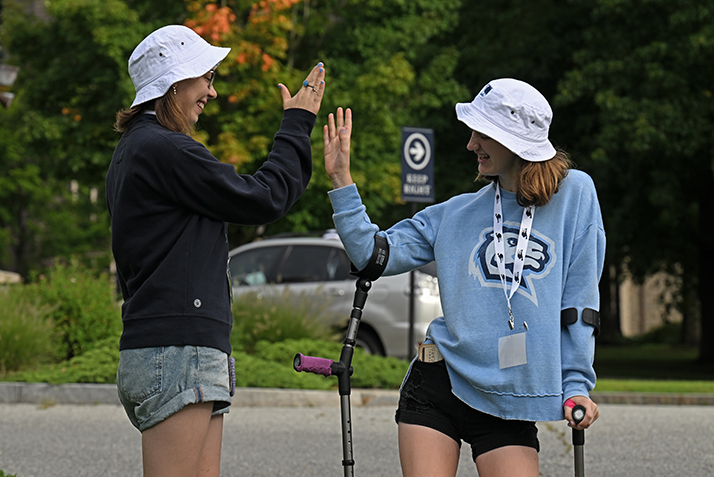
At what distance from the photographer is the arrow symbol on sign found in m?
11.1

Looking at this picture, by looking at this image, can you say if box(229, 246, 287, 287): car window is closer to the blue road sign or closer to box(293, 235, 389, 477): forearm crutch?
the blue road sign

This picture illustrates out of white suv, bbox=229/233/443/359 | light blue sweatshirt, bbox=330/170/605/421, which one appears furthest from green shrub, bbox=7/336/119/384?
light blue sweatshirt, bbox=330/170/605/421

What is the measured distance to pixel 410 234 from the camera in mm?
3154

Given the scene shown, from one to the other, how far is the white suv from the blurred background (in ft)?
9.39

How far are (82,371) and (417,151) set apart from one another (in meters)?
4.72

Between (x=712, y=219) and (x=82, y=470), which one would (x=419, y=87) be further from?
(x=82, y=470)

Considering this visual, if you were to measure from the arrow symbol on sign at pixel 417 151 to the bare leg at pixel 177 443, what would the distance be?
8668mm

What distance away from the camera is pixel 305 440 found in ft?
24.2

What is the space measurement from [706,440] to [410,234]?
214 inches

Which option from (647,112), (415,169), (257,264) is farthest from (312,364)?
(647,112)

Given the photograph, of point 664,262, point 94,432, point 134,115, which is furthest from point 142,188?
point 664,262

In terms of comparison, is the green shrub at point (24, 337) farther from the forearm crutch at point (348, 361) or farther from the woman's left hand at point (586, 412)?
the woman's left hand at point (586, 412)

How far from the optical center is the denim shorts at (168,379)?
8.50ft

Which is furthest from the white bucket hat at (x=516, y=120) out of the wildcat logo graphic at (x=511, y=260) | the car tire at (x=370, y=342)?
the car tire at (x=370, y=342)
